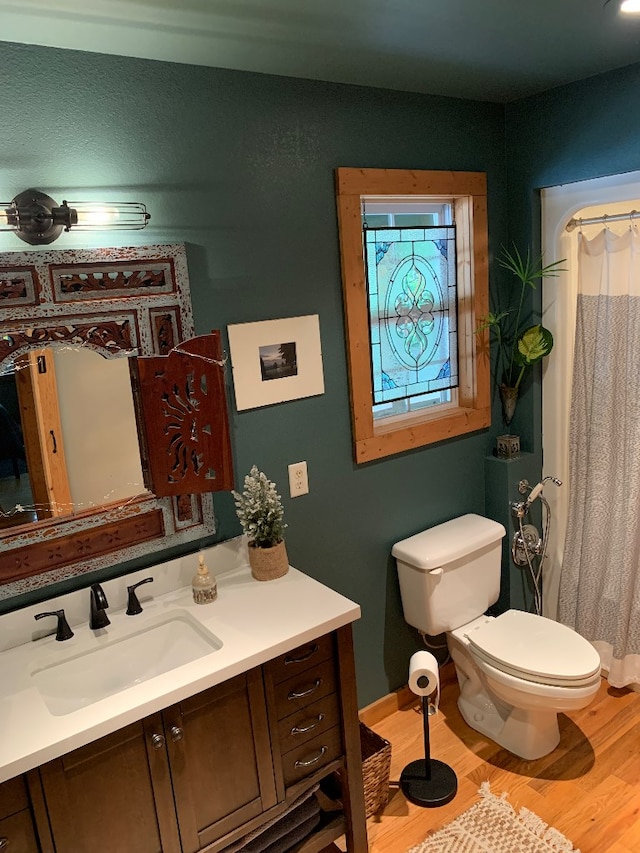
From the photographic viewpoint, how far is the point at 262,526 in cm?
214

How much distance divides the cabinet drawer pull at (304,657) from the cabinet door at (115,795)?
39cm

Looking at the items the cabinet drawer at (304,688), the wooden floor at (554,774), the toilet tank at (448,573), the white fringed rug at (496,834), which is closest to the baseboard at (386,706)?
the wooden floor at (554,774)

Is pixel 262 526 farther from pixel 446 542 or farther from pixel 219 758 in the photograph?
pixel 446 542

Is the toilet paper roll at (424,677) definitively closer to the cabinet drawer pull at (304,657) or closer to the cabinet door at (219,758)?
the cabinet drawer pull at (304,657)

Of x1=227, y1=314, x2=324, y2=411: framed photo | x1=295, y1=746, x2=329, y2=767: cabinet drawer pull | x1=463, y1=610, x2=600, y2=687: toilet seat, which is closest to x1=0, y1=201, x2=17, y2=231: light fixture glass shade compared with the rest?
x1=227, y1=314, x2=324, y2=411: framed photo

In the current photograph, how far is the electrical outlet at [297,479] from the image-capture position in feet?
7.84

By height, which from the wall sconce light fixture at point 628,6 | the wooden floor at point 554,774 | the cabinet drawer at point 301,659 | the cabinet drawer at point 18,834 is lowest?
the wooden floor at point 554,774

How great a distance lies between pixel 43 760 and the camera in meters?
1.45

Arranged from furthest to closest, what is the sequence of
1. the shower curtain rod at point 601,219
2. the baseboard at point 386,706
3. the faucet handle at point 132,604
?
1. the baseboard at point 386,706
2. the shower curtain rod at point 601,219
3. the faucet handle at point 132,604

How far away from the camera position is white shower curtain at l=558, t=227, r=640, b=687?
8.64 feet

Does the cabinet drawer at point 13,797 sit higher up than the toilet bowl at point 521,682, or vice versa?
the cabinet drawer at point 13,797

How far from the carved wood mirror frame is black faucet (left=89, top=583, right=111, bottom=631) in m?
0.08

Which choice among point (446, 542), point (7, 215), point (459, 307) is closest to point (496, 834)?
point (446, 542)

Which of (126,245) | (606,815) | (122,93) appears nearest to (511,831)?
(606,815)
